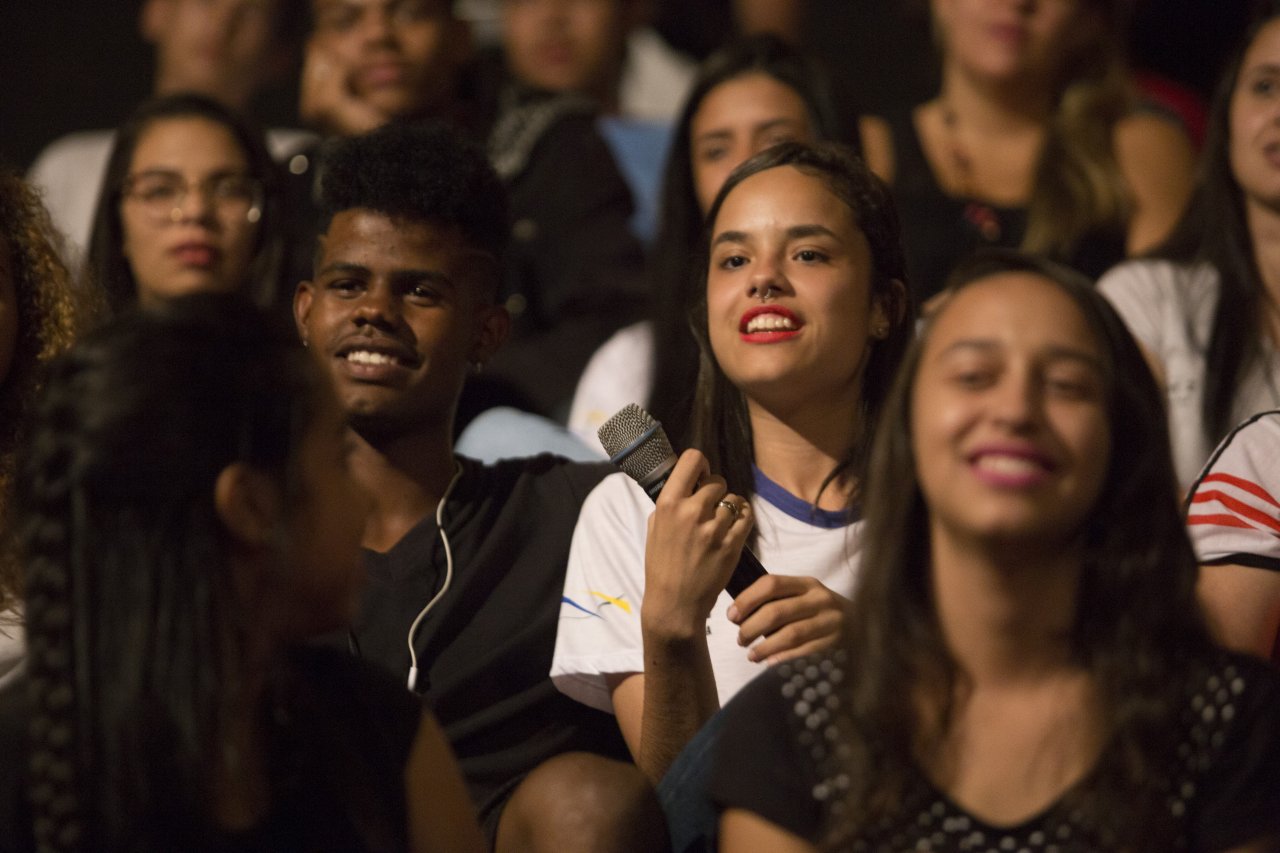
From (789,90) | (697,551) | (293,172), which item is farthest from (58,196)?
(697,551)

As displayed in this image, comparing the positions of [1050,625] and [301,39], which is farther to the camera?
[301,39]

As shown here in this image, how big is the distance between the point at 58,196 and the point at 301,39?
856 mm

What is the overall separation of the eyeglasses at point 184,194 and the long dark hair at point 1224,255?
5.36 ft

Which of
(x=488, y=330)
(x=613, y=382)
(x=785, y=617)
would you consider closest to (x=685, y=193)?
(x=613, y=382)

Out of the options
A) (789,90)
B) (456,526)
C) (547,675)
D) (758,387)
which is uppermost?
(789,90)

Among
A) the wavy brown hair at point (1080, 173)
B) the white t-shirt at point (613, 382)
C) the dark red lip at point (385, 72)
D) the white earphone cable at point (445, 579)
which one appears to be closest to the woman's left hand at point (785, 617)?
the white earphone cable at point (445, 579)

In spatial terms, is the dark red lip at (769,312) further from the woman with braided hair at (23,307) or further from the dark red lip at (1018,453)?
the woman with braided hair at (23,307)

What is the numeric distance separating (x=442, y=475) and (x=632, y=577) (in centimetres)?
37

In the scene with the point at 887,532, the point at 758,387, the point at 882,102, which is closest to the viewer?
the point at 887,532

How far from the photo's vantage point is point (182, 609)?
1.53m

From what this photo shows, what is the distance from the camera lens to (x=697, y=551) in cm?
195

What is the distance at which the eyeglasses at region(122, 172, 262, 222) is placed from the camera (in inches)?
125

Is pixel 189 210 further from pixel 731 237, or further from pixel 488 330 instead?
pixel 731 237

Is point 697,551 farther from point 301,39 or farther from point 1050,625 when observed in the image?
point 301,39
